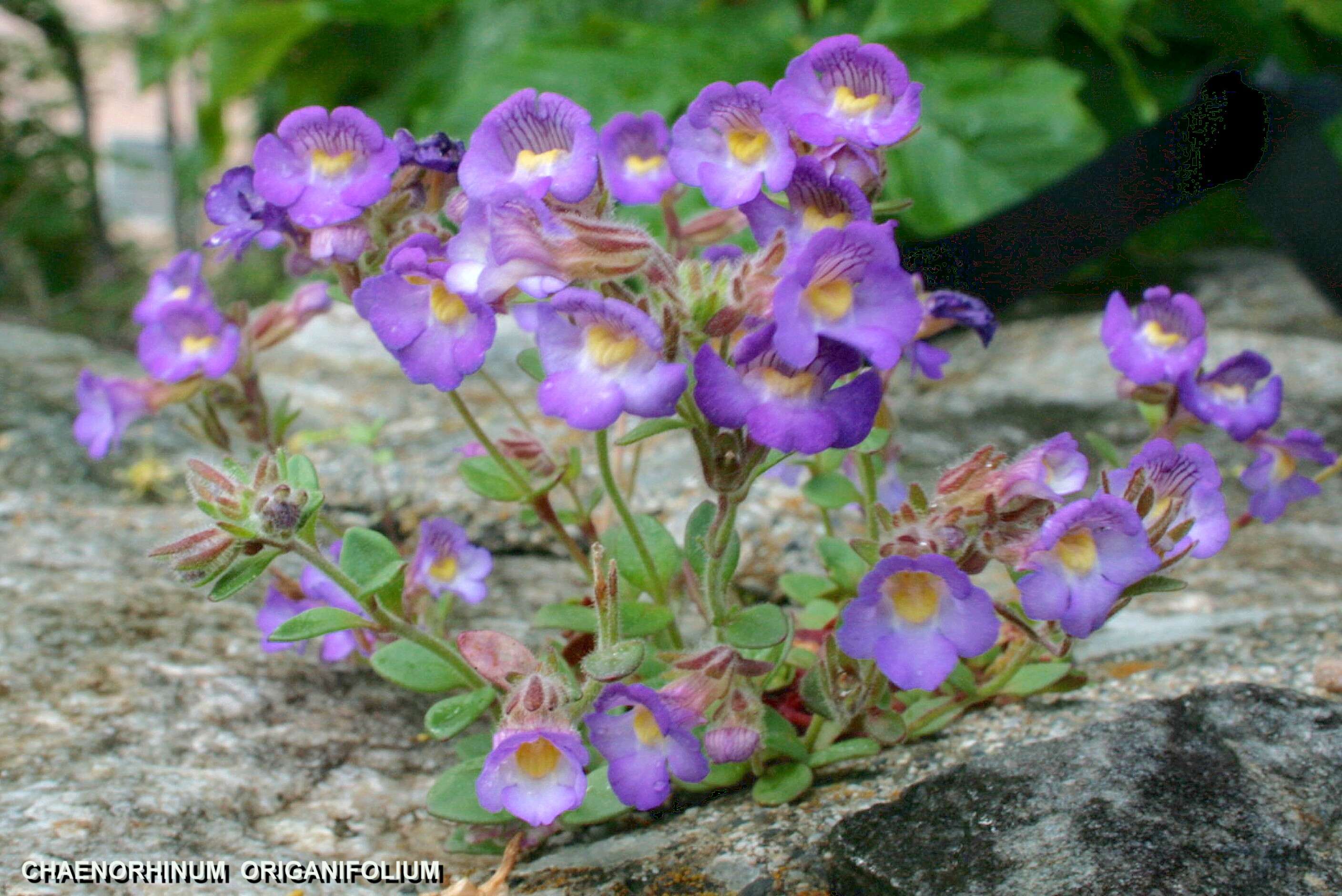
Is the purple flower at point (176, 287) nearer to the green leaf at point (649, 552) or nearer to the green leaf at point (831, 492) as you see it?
the green leaf at point (649, 552)

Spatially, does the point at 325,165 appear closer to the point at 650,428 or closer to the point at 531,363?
the point at 531,363

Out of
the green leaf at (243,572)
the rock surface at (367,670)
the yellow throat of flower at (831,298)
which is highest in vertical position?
the yellow throat of flower at (831,298)

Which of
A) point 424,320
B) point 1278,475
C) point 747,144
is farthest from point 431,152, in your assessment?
point 1278,475

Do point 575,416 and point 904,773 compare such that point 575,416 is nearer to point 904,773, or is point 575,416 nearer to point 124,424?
point 904,773

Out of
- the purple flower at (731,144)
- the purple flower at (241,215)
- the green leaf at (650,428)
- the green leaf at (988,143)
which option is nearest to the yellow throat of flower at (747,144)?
the purple flower at (731,144)

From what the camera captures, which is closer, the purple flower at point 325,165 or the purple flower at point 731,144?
the purple flower at point 731,144

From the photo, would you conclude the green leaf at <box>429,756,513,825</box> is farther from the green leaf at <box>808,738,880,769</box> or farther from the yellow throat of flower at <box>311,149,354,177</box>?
the yellow throat of flower at <box>311,149,354,177</box>

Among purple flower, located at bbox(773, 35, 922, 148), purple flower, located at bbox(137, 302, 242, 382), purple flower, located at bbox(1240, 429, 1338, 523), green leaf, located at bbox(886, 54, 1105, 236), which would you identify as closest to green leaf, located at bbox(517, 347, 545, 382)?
purple flower, located at bbox(773, 35, 922, 148)
